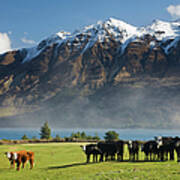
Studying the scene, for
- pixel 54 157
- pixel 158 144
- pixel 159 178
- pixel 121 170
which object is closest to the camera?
pixel 159 178

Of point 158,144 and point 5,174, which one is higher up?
point 158,144

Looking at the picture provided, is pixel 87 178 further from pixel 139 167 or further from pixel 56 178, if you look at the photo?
pixel 139 167

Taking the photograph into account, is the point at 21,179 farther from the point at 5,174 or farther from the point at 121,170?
the point at 121,170

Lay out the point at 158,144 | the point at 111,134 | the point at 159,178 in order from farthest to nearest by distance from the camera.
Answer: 1. the point at 111,134
2. the point at 158,144
3. the point at 159,178

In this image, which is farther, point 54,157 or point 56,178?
point 54,157

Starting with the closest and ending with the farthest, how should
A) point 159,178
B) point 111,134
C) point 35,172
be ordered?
1. point 159,178
2. point 35,172
3. point 111,134

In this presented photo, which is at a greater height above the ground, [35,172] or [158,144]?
[158,144]

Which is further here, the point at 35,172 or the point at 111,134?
the point at 111,134

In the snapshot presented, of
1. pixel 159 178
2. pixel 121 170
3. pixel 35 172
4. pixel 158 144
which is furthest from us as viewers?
pixel 158 144

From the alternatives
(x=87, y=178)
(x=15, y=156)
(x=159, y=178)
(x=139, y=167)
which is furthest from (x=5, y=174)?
(x=159, y=178)

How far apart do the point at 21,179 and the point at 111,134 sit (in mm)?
84421

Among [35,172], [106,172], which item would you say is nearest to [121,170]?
[106,172]

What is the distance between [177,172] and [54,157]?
17.3 m

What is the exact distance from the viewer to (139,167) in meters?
22.7
